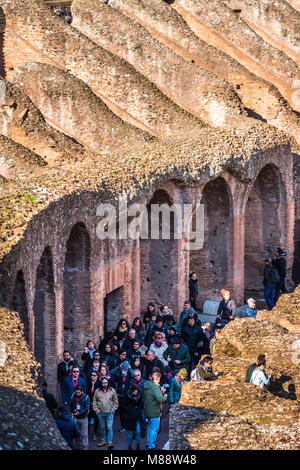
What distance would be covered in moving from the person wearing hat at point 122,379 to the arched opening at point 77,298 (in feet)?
7.82

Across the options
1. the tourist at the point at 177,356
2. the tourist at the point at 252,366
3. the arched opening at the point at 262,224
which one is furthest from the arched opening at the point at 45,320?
the arched opening at the point at 262,224

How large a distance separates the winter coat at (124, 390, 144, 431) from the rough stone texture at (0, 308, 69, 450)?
296 cm

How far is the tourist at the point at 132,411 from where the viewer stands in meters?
13.2

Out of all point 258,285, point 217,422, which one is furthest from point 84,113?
point 217,422

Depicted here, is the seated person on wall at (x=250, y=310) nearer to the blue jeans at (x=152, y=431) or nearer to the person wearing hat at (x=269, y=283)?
the person wearing hat at (x=269, y=283)

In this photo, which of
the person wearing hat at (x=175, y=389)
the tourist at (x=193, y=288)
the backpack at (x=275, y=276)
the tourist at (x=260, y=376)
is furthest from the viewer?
the backpack at (x=275, y=276)

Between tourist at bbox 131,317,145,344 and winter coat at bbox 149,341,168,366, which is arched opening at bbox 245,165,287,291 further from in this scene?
winter coat at bbox 149,341,168,366

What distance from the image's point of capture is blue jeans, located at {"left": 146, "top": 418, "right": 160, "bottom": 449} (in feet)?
43.4

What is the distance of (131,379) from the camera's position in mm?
13641

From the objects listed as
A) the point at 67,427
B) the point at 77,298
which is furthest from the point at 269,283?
the point at 67,427

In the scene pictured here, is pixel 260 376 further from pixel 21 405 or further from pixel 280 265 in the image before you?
pixel 280 265

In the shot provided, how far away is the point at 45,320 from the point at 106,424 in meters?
2.53
